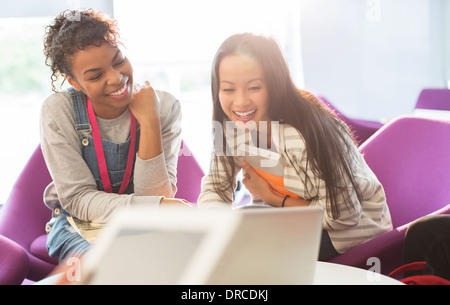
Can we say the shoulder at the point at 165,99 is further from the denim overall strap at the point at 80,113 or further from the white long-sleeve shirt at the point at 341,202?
the white long-sleeve shirt at the point at 341,202

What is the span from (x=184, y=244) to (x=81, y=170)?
2.88 ft

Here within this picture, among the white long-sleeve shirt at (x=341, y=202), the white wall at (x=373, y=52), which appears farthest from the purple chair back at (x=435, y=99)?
the white long-sleeve shirt at (x=341, y=202)

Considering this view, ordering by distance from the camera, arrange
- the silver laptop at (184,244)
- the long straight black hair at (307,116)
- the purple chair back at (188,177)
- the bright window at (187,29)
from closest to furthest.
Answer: the silver laptop at (184,244) → the long straight black hair at (307,116) → the purple chair back at (188,177) → the bright window at (187,29)

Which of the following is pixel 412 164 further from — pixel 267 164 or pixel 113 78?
pixel 113 78

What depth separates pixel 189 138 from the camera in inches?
152

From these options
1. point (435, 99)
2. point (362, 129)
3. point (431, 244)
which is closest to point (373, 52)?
point (435, 99)

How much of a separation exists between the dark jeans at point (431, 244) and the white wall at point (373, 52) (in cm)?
269

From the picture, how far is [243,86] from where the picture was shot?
53.2 inches

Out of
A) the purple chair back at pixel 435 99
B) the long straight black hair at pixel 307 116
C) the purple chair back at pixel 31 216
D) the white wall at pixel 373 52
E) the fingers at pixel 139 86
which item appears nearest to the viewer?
the long straight black hair at pixel 307 116

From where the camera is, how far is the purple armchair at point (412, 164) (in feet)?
5.10

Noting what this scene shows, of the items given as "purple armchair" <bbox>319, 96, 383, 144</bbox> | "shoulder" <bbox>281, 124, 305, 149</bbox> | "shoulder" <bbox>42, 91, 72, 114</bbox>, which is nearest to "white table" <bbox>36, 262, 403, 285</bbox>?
"shoulder" <bbox>281, 124, 305, 149</bbox>

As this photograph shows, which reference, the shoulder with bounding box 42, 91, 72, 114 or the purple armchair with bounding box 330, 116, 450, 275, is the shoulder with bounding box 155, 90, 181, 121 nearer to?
the shoulder with bounding box 42, 91, 72, 114
